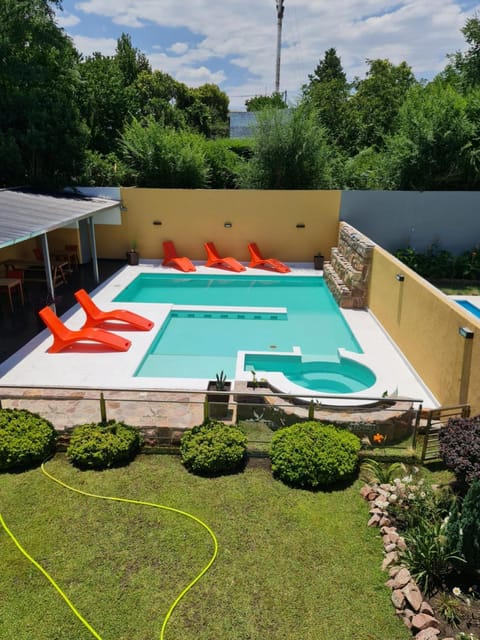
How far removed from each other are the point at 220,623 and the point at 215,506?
165 centimetres

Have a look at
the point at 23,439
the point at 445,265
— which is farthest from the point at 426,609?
the point at 445,265

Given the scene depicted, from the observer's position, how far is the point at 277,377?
9383 millimetres

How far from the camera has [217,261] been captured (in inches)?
730

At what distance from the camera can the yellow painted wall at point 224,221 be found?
18.6 metres

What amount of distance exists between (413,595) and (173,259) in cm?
1543

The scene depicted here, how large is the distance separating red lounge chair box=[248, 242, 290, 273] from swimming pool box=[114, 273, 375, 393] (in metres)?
0.67

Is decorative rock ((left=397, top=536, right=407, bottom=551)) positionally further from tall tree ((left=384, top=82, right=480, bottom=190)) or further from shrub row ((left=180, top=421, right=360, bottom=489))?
tall tree ((left=384, top=82, right=480, bottom=190))

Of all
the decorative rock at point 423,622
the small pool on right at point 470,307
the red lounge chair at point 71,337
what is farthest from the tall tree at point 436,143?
the decorative rock at point 423,622

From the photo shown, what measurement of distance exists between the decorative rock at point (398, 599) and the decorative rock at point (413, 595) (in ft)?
0.13

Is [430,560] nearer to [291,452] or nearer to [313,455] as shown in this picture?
[313,455]

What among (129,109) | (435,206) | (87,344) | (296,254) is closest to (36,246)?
(87,344)

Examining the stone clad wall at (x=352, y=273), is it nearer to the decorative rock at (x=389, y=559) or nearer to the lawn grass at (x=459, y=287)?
the lawn grass at (x=459, y=287)

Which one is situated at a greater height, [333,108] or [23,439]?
[333,108]

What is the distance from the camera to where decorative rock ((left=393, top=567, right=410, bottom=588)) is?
15.9ft
